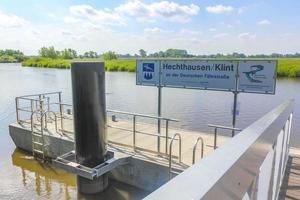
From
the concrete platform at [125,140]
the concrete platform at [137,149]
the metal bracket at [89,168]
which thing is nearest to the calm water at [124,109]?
the concrete platform at [137,149]

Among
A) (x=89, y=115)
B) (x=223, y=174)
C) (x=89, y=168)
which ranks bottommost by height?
(x=89, y=168)

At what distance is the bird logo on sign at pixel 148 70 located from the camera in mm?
5812

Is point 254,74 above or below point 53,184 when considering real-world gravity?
above

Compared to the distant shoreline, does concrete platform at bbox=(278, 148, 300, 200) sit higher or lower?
lower

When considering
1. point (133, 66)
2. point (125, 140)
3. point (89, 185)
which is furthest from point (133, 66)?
point (89, 185)

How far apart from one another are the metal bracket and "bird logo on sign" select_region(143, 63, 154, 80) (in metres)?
1.74

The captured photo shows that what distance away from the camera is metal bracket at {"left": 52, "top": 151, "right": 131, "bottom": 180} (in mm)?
4762

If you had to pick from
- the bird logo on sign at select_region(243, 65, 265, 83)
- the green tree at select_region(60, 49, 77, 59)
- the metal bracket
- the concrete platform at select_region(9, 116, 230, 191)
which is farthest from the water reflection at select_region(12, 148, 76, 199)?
the green tree at select_region(60, 49, 77, 59)

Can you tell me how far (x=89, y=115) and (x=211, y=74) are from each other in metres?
2.41

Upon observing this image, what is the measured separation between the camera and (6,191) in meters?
5.73

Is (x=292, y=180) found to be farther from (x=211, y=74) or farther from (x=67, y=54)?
(x=67, y=54)

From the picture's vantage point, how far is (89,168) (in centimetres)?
489

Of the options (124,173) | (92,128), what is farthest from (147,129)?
(92,128)

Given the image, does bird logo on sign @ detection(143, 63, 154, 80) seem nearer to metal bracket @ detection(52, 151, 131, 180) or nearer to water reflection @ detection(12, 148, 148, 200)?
metal bracket @ detection(52, 151, 131, 180)
